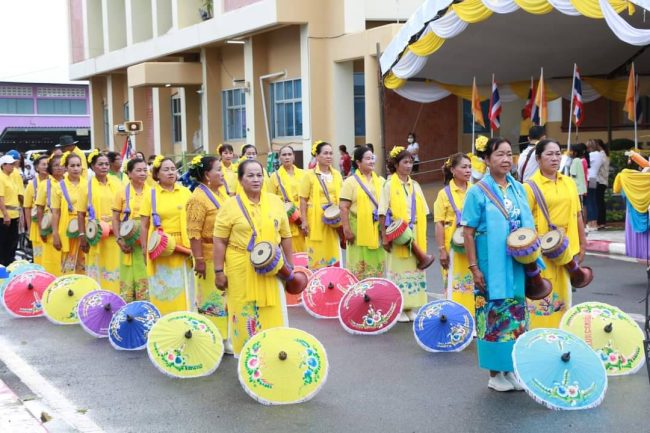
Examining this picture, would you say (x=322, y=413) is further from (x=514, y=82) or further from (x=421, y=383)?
(x=514, y=82)

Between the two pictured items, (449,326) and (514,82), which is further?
(514,82)

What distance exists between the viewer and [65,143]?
14.8 metres

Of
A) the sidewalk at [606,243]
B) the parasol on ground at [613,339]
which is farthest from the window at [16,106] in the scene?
the parasol on ground at [613,339]

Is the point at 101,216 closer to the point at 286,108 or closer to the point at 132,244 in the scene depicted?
the point at 132,244

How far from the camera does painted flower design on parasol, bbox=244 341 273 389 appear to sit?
23.3 feet

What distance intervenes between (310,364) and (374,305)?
265 centimetres

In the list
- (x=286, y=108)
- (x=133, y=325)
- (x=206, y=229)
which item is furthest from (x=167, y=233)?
(x=286, y=108)

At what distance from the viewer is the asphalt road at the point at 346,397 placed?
655 centimetres

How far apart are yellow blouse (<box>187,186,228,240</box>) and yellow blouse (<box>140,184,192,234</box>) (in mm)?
619

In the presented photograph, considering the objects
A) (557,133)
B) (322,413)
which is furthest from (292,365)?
(557,133)

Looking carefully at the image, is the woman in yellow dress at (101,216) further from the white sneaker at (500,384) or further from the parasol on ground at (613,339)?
the parasol on ground at (613,339)

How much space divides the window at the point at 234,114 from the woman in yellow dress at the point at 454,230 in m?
25.9

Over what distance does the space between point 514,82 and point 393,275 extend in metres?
14.4

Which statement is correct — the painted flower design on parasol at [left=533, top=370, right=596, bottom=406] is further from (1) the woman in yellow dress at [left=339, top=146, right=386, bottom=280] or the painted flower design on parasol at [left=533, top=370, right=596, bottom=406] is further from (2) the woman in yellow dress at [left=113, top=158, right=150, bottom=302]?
(2) the woman in yellow dress at [left=113, top=158, right=150, bottom=302]
